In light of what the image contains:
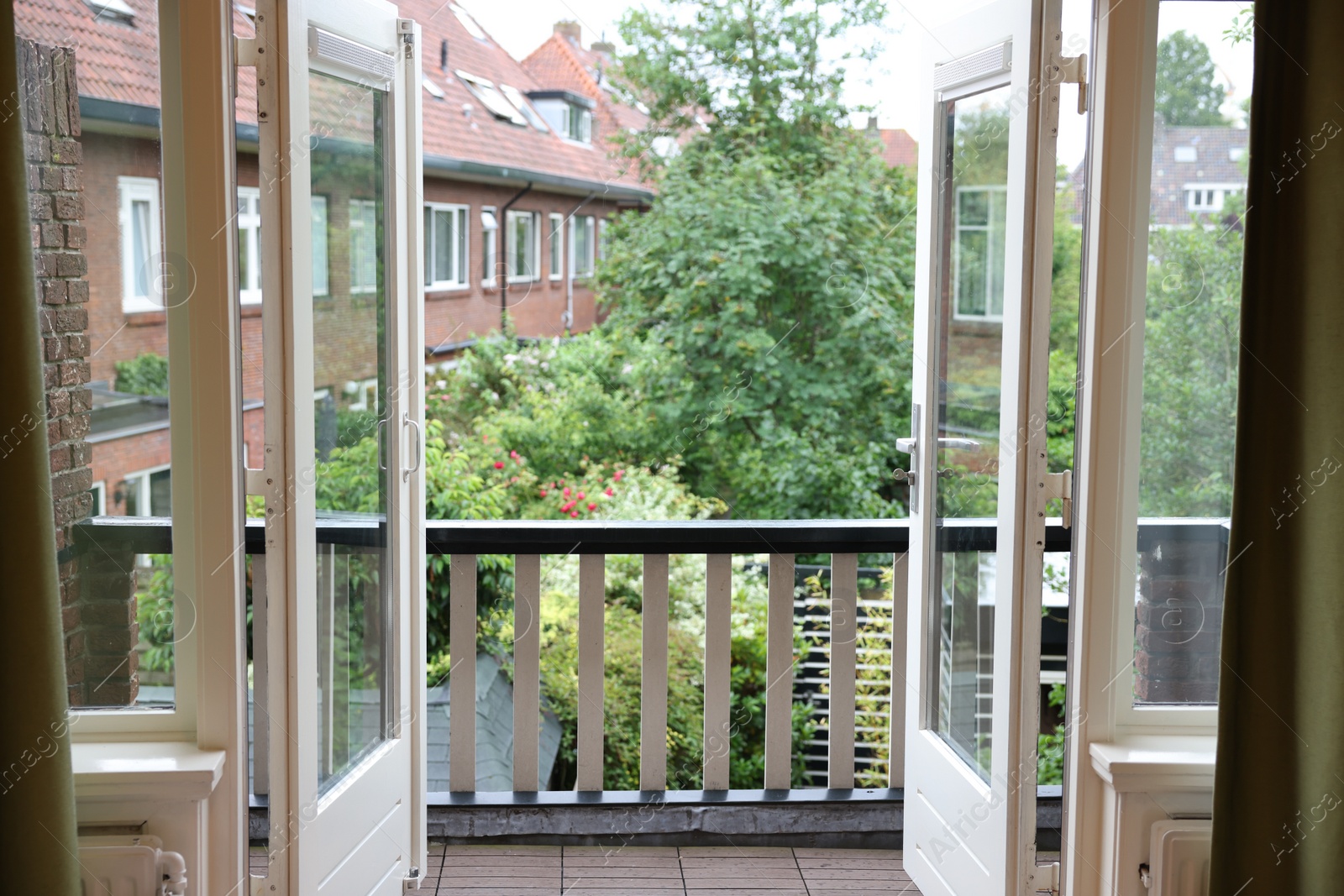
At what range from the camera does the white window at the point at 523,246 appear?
777 centimetres

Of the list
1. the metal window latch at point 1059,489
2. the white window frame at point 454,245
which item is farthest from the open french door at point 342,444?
the white window frame at point 454,245

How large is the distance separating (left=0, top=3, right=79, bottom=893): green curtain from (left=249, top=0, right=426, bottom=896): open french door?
A: 0.35 meters

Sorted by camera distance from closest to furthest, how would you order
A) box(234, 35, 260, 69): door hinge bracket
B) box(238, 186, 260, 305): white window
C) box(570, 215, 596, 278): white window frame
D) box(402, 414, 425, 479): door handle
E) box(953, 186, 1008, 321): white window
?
box(234, 35, 260, 69): door hinge bracket
box(953, 186, 1008, 321): white window
box(402, 414, 425, 479): door handle
box(238, 186, 260, 305): white window
box(570, 215, 596, 278): white window frame

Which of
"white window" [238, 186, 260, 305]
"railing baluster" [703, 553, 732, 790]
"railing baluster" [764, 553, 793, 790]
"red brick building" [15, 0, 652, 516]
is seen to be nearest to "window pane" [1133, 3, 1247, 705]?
"railing baluster" [764, 553, 793, 790]

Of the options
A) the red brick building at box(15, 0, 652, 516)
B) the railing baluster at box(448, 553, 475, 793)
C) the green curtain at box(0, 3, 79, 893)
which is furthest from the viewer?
the red brick building at box(15, 0, 652, 516)

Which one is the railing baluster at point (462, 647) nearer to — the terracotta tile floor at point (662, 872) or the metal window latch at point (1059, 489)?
the terracotta tile floor at point (662, 872)

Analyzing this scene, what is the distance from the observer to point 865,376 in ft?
23.8

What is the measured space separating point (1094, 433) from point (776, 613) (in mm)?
1153

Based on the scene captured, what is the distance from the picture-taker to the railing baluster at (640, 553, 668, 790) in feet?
9.29

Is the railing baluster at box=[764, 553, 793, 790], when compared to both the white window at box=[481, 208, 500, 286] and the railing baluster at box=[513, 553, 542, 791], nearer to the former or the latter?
the railing baluster at box=[513, 553, 542, 791]

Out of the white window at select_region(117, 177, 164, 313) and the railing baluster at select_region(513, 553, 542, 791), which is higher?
the white window at select_region(117, 177, 164, 313)

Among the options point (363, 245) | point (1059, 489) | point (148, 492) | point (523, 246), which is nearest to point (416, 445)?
point (363, 245)

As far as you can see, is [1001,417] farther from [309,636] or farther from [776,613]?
[309,636]

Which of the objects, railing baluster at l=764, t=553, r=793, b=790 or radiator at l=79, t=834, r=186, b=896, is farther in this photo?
railing baluster at l=764, t=553, r=793, b=790
